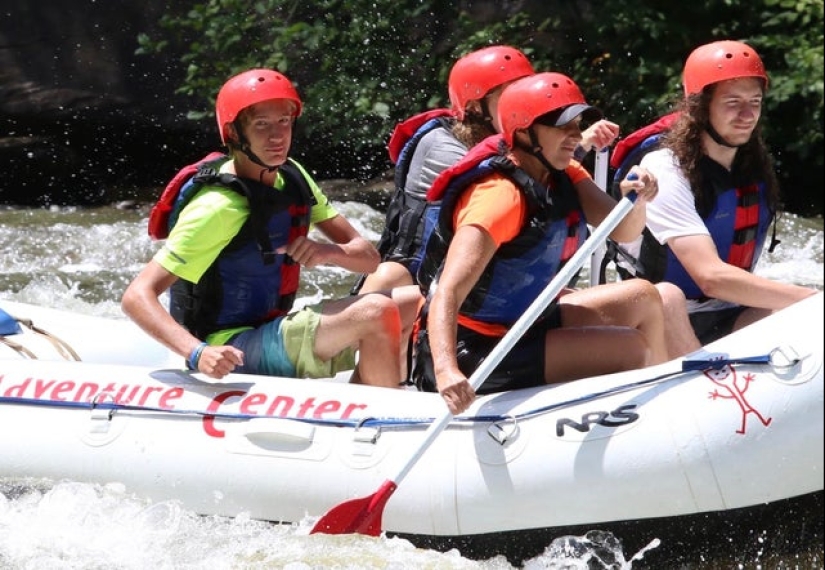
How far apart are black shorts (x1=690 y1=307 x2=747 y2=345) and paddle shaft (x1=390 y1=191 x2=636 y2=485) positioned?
0.80 m

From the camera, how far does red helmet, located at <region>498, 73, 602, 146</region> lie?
12.2 feet

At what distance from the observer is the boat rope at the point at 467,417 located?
3.62m

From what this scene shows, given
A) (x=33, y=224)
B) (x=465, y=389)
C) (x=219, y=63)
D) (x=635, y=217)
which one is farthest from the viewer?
(x=219, y=63)

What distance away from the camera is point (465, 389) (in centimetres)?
360

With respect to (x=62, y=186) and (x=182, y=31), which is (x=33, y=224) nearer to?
(x=62, y=186)

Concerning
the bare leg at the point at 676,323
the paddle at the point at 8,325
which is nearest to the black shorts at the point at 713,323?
the bare leg at the point at 676,323

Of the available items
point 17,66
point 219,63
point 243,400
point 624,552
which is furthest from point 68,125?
point 624,552

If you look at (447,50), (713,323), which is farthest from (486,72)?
(447,50)

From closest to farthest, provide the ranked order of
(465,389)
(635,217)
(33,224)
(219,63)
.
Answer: (465,389) < (635,217) < (33,224) < (219,63)

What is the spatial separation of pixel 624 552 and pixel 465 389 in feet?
2.00

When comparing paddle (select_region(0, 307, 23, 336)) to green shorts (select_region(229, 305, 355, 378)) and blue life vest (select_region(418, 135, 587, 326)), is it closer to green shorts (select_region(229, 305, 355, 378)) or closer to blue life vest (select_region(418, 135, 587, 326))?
green shorts (select_region(229, 305, 355, 378))

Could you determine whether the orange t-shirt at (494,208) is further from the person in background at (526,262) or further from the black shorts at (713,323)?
the black shorts at (713,323)

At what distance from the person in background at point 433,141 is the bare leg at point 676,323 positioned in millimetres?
923

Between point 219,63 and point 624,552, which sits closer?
point 624,552
